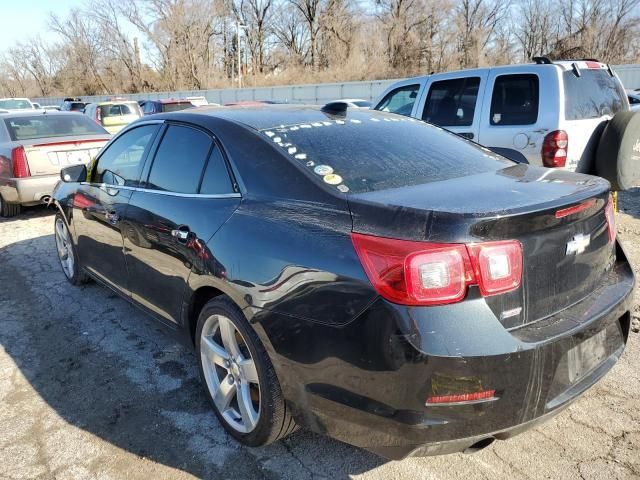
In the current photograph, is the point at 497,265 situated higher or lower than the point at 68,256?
higher

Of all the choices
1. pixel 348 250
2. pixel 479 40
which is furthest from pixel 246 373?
pixel 479 40

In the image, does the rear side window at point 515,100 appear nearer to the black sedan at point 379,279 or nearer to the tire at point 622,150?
the tire at point 622,150

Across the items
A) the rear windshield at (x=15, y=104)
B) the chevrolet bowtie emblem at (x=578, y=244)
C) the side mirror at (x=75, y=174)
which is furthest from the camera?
the rear windshield at (x=15, y=104)

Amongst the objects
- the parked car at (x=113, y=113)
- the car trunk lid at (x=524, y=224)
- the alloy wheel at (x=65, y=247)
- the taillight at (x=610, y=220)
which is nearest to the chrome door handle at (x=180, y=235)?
the car trunk lid at (x=524, y=224)

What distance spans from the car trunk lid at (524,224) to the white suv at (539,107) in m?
2.78

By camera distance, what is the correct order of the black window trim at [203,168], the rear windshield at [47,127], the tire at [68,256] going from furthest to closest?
1. the rear windshield at [47,127]
2. the tire at [68,256]
3. the black window trim at [203,168]

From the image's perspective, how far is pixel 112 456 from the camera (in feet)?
8.67

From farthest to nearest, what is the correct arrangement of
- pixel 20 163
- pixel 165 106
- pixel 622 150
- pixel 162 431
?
1. pixel 165 106
2. pixel 20 163
3. pixel 622 150
4. pixel 162 431

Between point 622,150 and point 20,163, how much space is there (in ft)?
24.1

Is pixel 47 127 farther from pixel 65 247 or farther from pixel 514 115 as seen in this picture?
pixel 514 115

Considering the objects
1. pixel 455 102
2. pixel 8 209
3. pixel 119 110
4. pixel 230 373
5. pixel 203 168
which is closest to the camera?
pixel 230 373

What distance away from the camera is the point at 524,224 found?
6.57 ft

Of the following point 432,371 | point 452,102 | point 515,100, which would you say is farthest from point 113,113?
point 432,371

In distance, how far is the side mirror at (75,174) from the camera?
446cm
